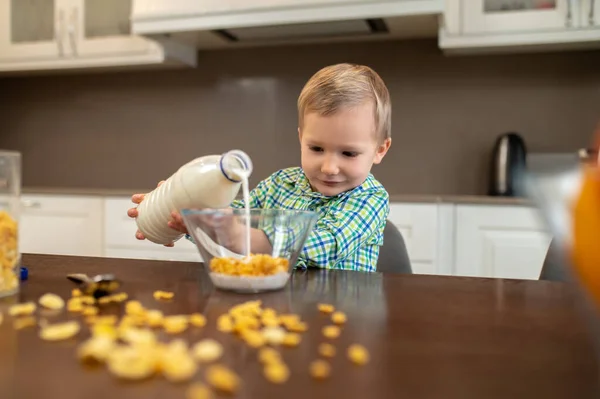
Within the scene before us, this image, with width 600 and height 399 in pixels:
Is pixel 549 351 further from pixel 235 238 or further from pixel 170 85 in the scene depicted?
pixel 170 85

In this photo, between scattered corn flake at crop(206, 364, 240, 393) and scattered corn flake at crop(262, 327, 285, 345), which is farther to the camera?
scattered corn flake at crop(262, 327, 285, 345)

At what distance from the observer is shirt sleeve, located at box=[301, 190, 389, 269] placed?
972 millimetres

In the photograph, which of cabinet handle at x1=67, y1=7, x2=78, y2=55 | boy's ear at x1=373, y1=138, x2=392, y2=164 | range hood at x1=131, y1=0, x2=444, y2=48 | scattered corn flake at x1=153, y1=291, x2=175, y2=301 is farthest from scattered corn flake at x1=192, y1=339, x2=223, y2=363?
cabinet handle at x1=67, y1=7, x2=78, y2=55

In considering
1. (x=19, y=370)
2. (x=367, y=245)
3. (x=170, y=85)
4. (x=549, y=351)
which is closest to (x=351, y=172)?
(x=367, y=245)

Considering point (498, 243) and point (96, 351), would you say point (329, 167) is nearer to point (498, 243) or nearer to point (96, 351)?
point (96, 351)

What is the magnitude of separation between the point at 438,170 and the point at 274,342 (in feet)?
7.41

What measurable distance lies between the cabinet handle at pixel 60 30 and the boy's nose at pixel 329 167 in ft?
6.98

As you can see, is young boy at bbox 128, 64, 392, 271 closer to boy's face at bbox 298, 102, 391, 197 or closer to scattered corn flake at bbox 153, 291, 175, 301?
boy's face at bbox 298, 102, 391, 197

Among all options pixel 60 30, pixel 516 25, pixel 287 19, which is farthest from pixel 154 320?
pixel 60 30

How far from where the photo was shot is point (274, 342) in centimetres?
50

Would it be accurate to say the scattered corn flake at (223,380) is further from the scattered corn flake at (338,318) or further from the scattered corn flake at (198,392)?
the scattered corn flake at (338,318)

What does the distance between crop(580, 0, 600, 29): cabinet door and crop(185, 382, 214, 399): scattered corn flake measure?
221 cm

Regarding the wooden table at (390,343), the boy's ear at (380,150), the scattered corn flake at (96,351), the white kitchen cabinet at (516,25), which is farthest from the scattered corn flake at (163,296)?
the white kitchen cabinet at (516,25)

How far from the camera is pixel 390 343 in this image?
1.68ft
